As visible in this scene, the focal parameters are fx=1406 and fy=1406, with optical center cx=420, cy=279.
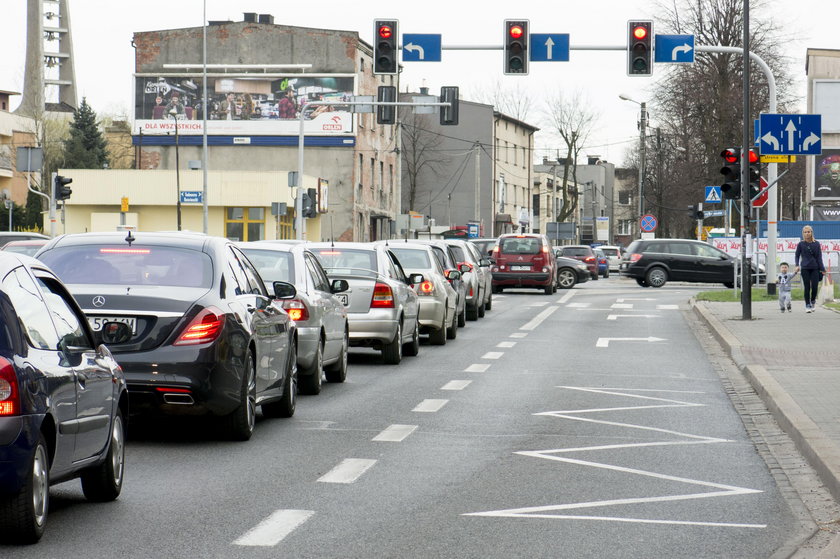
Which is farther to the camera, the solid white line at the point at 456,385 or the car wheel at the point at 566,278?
the car wheel at the point at 566,278

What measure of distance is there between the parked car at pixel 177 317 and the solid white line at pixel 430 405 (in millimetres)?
1930

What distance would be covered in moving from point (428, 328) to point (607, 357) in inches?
125

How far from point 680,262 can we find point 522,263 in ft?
30.3

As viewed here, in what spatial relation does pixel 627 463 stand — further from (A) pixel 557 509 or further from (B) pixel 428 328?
(B) pixel 428 328

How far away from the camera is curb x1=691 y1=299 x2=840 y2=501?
27.8 ft

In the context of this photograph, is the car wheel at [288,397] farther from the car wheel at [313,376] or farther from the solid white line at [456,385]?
the solid white line at [456,385]

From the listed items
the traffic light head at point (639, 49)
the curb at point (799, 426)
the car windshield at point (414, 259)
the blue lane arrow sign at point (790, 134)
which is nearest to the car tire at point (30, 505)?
the curb at point (799, 426)

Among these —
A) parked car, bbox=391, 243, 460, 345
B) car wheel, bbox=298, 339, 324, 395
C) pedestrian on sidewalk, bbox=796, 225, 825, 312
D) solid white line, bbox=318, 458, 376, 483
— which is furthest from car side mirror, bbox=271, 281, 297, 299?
pedestrian on sidewalk, bbox=796, 225, 825, 312

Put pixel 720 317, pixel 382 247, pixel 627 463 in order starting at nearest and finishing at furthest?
pixel 627 463 → pixel 382 247 → pixel 720 317

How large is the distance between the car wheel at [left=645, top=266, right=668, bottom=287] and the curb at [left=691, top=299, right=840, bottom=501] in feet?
103

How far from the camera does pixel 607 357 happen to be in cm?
1905

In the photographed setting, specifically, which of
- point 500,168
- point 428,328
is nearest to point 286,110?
point 500,168

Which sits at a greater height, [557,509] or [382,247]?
[382,247]

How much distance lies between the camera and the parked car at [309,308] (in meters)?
13.2
